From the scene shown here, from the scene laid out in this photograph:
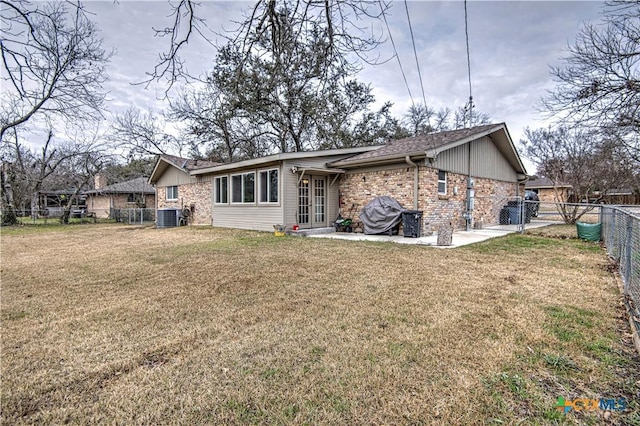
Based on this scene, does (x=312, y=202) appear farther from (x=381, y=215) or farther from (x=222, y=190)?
(x=222, y=190)

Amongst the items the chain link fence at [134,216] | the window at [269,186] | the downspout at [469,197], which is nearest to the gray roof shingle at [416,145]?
the downspout at [469,197]

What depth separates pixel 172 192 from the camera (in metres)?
17.8

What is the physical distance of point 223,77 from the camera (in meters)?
5.03

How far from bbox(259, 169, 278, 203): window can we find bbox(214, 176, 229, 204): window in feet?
8.91

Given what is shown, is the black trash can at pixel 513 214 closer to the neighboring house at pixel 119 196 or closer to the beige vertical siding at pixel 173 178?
the beige vertical siding at pixel 173 178

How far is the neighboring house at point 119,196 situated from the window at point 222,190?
580 inches

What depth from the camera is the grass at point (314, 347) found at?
177 centimetres

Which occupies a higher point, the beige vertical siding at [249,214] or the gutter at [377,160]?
the gutter at [377,160]

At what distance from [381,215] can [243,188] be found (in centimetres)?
585

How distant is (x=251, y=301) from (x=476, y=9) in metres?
5.51

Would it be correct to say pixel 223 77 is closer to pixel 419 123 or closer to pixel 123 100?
pixel 123 100

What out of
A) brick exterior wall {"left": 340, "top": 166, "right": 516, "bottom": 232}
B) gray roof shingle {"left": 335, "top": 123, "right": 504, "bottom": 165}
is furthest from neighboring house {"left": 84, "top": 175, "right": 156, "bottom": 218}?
gray roof shingle {"left": 335, "top": 123, "right": 504, "bottom": 165}

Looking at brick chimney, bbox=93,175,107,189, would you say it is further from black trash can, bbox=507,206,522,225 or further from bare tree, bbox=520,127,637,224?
bare tree, bbox=520,127,637,224

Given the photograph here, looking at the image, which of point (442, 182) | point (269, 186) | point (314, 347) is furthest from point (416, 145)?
point (314, 347)
